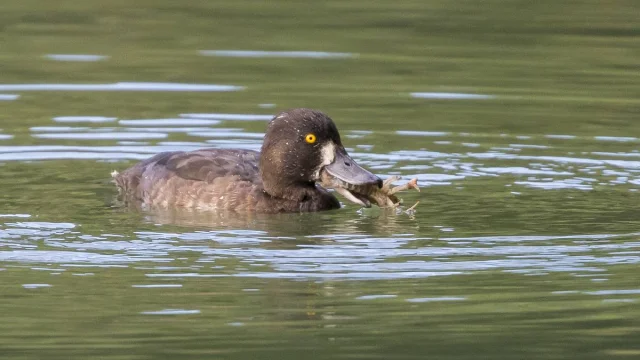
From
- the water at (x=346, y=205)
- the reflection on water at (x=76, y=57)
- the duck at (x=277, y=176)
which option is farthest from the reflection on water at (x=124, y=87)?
the duck at (x=277, y=176)

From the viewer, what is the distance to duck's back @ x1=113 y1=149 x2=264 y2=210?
11.7 m

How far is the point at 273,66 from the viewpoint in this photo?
1758 centimetres

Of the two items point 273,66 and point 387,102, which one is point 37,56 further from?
point 387,102

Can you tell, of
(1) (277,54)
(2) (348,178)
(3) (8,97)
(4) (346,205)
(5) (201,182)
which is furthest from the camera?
(1) (277,54)

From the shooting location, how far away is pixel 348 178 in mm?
11414

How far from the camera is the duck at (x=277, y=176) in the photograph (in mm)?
11586

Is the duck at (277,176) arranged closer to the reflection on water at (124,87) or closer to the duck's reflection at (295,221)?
the duck's reflection at (295,221)

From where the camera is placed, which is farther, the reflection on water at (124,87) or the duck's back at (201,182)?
the reflection on water at (124,87)

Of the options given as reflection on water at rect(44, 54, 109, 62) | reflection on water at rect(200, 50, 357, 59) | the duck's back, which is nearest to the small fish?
the duck's back

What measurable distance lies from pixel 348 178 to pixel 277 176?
60 cm

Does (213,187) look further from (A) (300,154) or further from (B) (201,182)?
(A) (300,154)

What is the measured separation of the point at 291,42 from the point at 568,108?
4.35 m

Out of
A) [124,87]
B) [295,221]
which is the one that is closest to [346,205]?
[295,221]

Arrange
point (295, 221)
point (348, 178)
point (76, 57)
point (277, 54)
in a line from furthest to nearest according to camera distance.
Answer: point (277, 54)
point (76, 57)
point (348, 178)
point (295, 221)
